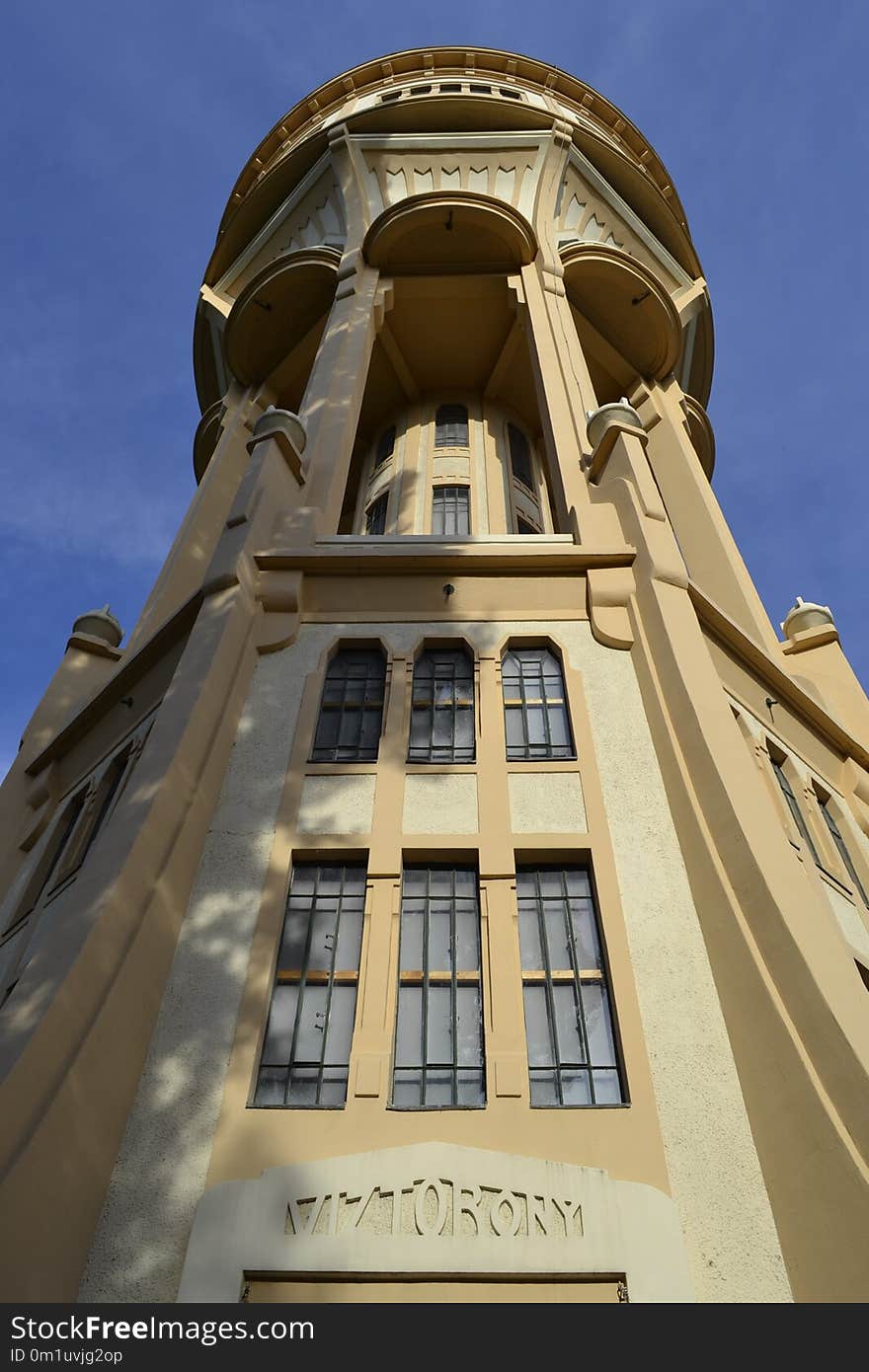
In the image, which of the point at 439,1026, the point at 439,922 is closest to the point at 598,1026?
the point at 439,1026

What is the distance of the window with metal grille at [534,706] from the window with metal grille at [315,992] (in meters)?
2.39

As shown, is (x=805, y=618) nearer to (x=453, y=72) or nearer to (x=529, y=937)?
(x=529, y=937)

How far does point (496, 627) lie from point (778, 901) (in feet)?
16.9

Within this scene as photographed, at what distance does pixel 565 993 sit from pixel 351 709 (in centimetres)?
417

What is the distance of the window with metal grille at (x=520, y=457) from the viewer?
23219 millimetres

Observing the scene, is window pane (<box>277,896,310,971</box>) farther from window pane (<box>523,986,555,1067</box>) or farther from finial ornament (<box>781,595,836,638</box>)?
finial ornament (<box>781,595,836,638</box>)

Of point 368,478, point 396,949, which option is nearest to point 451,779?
point 396,949

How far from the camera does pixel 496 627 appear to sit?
1214 centimetres

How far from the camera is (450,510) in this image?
20656 mm

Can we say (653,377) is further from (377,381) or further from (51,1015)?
(51,1015)

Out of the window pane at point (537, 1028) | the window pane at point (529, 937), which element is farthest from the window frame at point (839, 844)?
the window pane at point (537, 1028)

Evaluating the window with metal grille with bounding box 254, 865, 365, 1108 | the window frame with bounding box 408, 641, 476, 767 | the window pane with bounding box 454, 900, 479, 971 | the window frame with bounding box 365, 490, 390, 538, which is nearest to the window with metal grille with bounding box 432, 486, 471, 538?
the window frame with bounding box 365, 490, 390, 538

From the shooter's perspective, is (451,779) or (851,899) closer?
(451,779)

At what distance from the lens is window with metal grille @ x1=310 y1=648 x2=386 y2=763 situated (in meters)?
10.8
